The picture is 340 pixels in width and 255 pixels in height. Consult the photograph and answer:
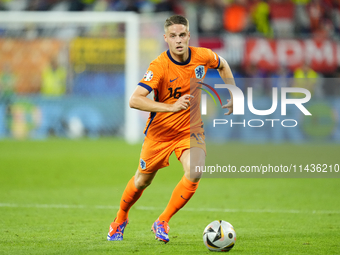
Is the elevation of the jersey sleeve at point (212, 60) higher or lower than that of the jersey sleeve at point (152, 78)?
higher

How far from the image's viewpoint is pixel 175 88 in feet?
18.3

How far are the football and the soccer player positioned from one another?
1.82 feet

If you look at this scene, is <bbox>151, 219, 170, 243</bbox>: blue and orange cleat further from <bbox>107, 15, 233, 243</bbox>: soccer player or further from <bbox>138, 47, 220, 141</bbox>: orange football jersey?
<bbox>138, 47, 220, 141</bbox>: orange football jersey

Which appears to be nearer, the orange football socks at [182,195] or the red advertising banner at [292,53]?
the orange football socks at [182,195]

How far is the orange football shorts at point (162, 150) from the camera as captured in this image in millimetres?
5613

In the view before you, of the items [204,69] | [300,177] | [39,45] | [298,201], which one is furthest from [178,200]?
[39,45]

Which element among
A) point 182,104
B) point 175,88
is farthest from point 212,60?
point 182,104

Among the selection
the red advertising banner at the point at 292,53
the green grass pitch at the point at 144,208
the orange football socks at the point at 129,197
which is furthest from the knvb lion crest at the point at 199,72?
the red advertising banner at the point at 292,53

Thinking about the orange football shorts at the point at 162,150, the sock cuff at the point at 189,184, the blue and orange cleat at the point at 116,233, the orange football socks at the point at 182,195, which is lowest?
the blue and orange cleat at the point at 116,233

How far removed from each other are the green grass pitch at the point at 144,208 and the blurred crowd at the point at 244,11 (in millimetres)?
8574

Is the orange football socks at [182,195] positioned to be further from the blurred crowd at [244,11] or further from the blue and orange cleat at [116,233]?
the blurred crowd at [244,11]

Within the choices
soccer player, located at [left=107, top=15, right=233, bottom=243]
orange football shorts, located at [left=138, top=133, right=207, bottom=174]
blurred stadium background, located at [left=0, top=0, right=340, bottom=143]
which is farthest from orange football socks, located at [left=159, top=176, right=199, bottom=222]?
blurred stadium background, located at [left=0, top=0, right=340, bottom=143]

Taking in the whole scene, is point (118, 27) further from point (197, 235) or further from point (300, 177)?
point (197, 235)

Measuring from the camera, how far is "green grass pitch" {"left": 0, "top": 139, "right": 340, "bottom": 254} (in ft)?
17.5
